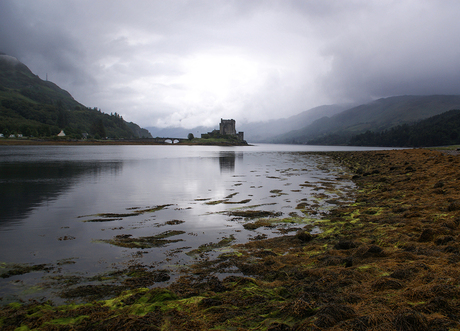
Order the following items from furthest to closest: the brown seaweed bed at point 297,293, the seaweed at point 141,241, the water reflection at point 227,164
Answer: the water reflection at point 227,164
the seaweed at point 141,241
the brown seaweed bed at point 297,293

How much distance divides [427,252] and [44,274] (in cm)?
1001

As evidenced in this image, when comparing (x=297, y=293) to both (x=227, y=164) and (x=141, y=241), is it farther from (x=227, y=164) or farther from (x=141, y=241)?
(x=227, y=164)

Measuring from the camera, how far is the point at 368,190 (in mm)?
18734

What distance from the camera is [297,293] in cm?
548

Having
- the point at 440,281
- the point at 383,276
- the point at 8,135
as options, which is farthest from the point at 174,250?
the point at 8,135

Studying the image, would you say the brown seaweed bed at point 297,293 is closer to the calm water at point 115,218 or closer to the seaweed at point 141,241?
the calm water at point 115,218

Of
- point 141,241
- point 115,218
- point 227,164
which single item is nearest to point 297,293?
point 141,241

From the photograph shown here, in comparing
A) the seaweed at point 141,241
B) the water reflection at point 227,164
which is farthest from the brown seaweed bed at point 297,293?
the water reflection at point 227,164

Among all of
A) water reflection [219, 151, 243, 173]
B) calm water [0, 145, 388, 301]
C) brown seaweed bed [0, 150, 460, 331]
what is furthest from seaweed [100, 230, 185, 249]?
water reflection [219, 151, 243, 173]

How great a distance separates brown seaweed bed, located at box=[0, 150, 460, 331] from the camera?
14.1ft

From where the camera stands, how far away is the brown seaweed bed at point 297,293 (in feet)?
14.1

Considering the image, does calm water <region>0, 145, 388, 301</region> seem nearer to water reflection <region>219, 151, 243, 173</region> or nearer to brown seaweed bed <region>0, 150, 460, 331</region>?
brown seaweed bed <region>0, 150, 460, 331</region>

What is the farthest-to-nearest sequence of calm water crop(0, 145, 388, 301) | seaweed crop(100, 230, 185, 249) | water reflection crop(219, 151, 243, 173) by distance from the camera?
water reflection crop(219, 151, 243, 173) → seaweed crop(100, 230, 185, 249) → calm water crop(0, 145, 388, 301)

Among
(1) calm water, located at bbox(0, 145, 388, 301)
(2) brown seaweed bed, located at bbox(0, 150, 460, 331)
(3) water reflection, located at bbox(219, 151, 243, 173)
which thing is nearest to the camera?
(2) brown seaweed bed, located at bbox(0, 150, 460, 331)
